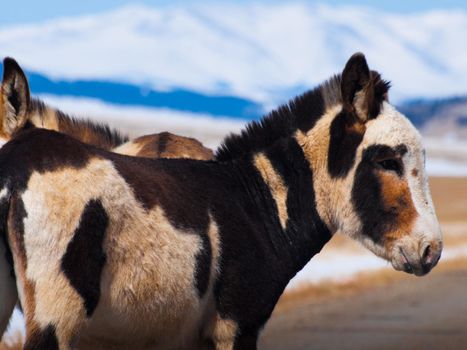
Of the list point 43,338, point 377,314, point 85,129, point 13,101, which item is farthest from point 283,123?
point 377,314

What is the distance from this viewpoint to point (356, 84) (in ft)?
22.6

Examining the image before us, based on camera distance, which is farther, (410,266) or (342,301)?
(342,301)

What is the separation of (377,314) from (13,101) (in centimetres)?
680

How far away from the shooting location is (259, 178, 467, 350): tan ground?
38.2 feet

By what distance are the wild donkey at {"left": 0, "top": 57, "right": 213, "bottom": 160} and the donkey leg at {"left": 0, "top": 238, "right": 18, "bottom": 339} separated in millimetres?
1662

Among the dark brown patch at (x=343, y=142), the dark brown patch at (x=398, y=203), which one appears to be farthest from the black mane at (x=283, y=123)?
the dark brown patch at (x=398, y=203)

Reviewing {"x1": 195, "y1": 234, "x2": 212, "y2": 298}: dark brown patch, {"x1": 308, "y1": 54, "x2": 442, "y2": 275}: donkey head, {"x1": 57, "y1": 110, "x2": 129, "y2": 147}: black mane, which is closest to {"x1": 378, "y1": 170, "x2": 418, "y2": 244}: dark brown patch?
{"x1": 308, "y1": 54, "x2": 442, "y2": 275}: donkey head

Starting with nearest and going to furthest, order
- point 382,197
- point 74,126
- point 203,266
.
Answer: point 203,266 → point 382,197 → point 74,126

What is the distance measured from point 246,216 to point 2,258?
1.51 m

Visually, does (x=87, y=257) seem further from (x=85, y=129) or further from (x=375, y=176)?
(x=85, y=129)

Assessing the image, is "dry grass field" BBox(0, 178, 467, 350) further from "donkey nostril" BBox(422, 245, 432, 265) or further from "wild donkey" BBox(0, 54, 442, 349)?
"donkey nostril" BBox(422, 245, 432, 265)

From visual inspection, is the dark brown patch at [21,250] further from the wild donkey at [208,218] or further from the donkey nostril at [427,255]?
the donkey nostril at [427,255]

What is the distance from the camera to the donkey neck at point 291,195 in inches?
276

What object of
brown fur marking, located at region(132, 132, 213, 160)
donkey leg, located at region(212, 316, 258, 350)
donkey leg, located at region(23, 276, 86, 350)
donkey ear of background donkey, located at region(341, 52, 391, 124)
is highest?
donkey ear of background donkey, located at region(341, 52, 391, 124)
